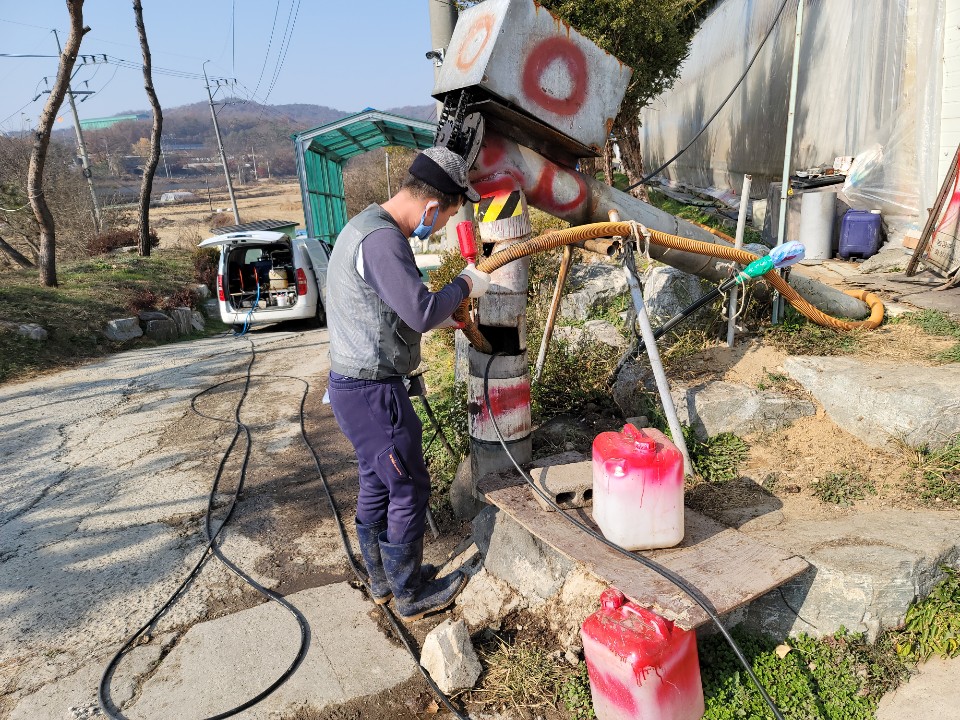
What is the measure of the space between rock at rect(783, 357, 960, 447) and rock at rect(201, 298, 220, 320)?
461 inches

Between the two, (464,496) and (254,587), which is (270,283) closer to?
(464,496)

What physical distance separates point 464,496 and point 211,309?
1069 cm

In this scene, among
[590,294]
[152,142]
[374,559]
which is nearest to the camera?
[374,559]

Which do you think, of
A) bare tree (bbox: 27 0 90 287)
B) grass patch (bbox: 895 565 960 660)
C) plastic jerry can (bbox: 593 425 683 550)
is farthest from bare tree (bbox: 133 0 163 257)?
grass patch (bbox: 895 565 960 660)

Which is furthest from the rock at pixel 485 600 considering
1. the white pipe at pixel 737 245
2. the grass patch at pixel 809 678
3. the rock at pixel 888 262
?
the rock at pixel 888 262

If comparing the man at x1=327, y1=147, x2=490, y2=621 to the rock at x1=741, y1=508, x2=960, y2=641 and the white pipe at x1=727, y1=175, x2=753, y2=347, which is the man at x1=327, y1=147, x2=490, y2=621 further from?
the white pipe at x1=727, y1=175, x2=753, y2=347

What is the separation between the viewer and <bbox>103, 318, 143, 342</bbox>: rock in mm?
9477

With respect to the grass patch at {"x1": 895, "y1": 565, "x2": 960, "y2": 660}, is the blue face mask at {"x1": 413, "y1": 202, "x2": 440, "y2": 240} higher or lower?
higher

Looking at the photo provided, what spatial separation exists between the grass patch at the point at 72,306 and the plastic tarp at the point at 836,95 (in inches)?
413

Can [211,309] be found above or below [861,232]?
below

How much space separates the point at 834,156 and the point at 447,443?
7.76m

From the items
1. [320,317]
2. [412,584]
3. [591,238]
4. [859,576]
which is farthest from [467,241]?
[320,317]

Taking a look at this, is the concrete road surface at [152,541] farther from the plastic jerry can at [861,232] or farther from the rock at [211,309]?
the plastic jerry can at [861,232]

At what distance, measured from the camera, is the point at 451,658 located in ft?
9.17
